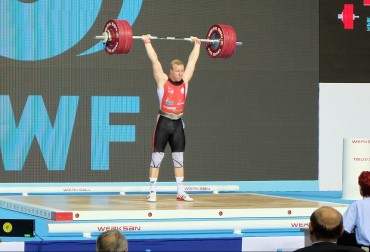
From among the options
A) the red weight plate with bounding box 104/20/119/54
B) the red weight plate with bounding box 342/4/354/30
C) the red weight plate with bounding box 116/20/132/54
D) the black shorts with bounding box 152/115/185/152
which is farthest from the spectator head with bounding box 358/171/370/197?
the red weight plate with bounding box 342/4/354/30

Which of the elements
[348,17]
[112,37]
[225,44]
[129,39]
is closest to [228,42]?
[225,44]

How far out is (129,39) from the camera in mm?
9320

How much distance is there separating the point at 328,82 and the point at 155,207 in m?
6.60

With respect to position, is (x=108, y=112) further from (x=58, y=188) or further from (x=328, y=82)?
(x=328, y=82)

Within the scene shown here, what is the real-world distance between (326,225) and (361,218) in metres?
2.02

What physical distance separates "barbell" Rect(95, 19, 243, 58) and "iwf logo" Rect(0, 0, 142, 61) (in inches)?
142

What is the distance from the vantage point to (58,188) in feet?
40.7

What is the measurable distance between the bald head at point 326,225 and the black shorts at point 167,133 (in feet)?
14.3

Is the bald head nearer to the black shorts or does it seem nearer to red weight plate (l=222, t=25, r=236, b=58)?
the black shorts

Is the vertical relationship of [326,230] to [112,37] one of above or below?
below

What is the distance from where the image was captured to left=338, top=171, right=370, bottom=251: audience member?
665 cm

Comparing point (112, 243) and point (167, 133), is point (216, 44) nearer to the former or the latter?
point (167, 133)

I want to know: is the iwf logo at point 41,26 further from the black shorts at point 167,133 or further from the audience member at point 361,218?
the audience member at point 361,218

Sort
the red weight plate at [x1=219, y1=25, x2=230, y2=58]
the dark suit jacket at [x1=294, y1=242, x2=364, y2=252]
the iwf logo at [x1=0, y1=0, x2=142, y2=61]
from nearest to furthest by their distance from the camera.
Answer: the dark suit jacket at [x1=294, y1=242, x2=364, y2=252], the red weight plate at [x1=219, y1=25, x2=230, y2=58], the iwf logo at [x1=0, y1=0, x2=142, y2=61]
